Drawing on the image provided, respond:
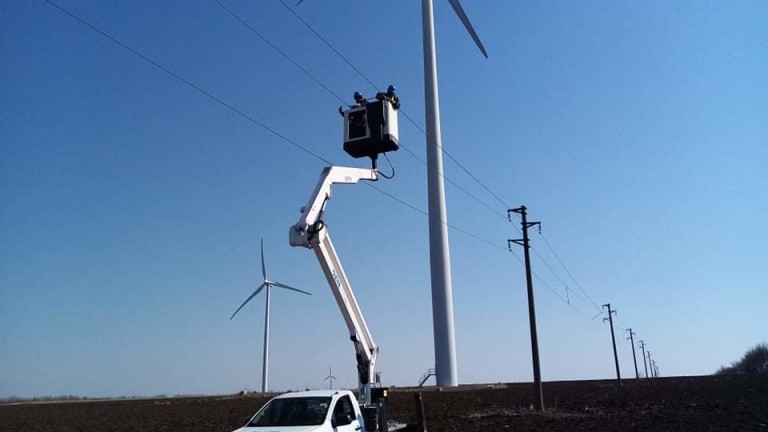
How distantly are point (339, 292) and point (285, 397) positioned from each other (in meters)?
3.27

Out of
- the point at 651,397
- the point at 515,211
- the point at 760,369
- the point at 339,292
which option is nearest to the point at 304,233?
the point at 339,292

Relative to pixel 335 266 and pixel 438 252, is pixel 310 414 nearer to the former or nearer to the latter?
pixel 335 266

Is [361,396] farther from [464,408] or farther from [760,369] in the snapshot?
[760,369]

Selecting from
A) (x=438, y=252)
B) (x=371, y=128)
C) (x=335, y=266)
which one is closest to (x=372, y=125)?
(x=371, y=128)

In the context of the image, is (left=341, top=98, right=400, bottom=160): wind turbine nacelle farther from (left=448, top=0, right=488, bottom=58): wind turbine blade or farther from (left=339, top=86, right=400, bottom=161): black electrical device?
(left=448, top=0, right=488, bottom=58): wind turbine blade

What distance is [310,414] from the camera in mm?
13180

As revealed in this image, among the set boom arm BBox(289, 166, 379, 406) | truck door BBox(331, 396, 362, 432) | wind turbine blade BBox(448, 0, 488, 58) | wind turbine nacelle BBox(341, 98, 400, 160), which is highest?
wind turbine blade BBox(448, 0, 488, 58)

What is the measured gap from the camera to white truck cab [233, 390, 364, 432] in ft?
41.2

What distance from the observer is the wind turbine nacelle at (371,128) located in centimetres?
1736

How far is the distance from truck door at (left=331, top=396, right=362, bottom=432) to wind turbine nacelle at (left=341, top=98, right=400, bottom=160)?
23.0 feet

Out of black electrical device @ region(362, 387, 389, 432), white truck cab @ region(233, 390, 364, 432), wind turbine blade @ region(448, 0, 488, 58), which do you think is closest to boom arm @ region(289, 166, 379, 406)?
black electrical device @ region(362, 387, 389, 432)

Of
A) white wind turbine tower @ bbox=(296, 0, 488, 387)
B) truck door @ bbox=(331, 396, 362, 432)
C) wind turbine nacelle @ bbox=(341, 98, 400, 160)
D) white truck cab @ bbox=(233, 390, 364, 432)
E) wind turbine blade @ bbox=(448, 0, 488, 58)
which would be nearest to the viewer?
white truck cab @ bbox=(233, 390, 364, 432)

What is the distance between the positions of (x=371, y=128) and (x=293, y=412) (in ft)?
26.0

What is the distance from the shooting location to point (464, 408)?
133ft
